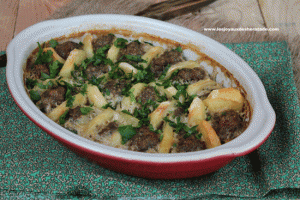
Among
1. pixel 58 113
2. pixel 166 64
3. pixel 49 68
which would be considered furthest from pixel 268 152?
pixel 49 68

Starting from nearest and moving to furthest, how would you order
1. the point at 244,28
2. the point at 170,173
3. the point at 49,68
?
the point at 170,173, the point at 49,68, the point at 244,28

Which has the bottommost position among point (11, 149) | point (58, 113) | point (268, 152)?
point (268, 152)

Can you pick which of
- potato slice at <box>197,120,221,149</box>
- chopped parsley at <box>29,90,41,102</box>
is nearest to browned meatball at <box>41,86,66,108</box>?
chopped parsley at <box>29,90,41,102</box>

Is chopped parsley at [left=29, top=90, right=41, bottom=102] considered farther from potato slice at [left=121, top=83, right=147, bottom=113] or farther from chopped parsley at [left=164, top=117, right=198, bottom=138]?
chopped parsley at [left=164, top=117, right=198, bottom=138]

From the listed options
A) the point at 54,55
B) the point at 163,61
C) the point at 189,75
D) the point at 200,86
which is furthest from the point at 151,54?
the point at 54,55

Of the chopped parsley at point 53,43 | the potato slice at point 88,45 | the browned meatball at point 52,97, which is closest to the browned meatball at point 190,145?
the browned meatball at point 52,97

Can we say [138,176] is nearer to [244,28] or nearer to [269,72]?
[269,72]
